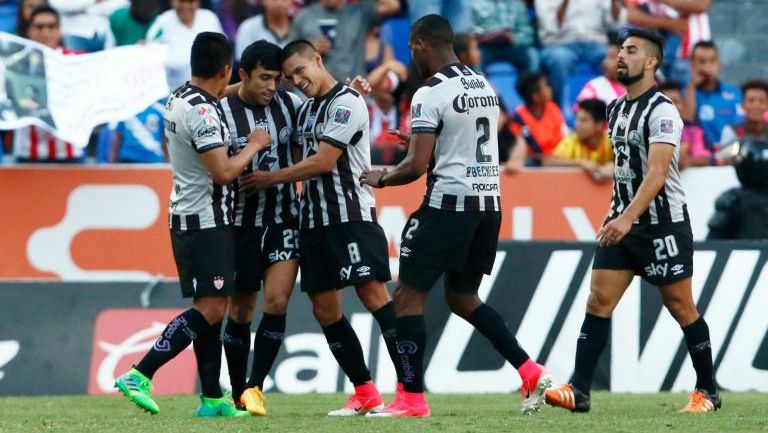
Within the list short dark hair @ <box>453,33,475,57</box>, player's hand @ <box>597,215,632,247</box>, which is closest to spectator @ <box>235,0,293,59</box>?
short dark hair @ <box>453,33,475,57</box>

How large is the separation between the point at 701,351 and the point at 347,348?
203 cm

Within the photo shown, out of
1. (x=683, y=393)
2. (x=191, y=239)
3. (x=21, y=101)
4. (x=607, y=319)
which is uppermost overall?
(x=21, y=101)

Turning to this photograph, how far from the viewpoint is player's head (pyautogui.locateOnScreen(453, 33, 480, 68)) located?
44.6 feet

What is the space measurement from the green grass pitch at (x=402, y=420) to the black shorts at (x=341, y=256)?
0.79m

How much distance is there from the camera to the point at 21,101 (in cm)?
1251

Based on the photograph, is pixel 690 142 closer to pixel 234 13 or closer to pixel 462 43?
pixel 462 43

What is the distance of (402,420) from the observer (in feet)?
26.6

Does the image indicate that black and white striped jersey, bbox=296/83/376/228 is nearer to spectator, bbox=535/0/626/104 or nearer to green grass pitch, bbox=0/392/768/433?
green grass pitch, bbox=0/392/768/433

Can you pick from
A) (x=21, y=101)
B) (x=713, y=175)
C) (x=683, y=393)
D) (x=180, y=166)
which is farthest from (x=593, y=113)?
(x=180, y=166)

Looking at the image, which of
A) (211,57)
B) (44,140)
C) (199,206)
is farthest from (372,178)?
(44,140)

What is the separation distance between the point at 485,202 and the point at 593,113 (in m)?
5.21

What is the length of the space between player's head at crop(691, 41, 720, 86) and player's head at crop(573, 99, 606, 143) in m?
1.77

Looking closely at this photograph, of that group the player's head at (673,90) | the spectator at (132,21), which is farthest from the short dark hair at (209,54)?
the player's head at (673,90)

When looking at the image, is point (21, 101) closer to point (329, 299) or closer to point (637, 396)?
point (329, 299)
